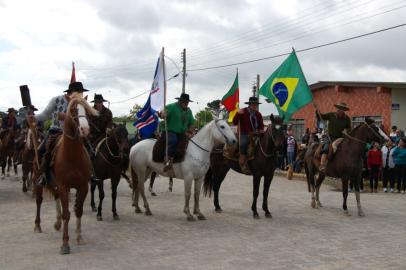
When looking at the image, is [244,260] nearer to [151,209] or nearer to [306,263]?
[306,263]

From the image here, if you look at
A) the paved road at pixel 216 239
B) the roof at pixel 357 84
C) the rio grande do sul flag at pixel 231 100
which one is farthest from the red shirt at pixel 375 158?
the roof at pixel 357 84

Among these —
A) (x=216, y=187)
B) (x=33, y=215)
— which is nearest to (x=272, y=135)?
(x=216, y=187)

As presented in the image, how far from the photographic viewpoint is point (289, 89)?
41.7 feet

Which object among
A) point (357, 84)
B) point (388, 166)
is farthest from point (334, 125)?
point (357, 84)

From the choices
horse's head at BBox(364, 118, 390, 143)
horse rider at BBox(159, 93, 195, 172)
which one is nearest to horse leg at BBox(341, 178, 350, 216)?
horse's head at BBox(364, 118, 390, 143)

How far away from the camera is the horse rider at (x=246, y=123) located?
1165 centimetres

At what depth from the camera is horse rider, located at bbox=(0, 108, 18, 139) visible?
17.3 m

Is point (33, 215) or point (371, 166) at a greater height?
point (371, 166)

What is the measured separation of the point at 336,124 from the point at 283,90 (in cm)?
170

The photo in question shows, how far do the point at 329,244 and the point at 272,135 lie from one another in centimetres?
330

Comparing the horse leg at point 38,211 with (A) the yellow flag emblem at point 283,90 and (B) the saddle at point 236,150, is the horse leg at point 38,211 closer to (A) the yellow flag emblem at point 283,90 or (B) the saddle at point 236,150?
(B) the saddle at point 236,150

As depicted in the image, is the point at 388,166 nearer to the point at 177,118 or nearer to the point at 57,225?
the point at 177,118

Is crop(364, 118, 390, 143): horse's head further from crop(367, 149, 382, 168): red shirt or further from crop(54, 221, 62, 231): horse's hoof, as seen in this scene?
crop(54, 221, 62, 231): horse's hoof

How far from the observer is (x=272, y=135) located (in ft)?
36.3
